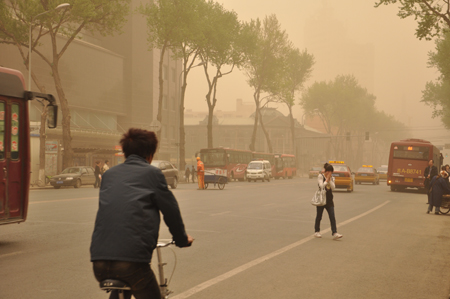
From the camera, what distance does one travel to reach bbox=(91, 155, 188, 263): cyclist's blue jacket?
3.35m

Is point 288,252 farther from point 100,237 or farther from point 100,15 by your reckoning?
point 100,15

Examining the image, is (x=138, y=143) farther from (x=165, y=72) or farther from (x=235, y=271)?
(x=165, y=72)

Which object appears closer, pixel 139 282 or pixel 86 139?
pixel 139 282

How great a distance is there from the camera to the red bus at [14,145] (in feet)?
32.5

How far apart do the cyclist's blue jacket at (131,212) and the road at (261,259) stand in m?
2.83

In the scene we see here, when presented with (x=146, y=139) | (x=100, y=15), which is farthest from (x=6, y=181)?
(x=100, y=15)

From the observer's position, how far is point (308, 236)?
1166cm

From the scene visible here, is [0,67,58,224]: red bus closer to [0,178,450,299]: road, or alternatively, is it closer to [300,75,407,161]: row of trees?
[0,178,450,299]: road

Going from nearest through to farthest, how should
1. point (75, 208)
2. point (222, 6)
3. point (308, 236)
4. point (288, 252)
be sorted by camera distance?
point (288, 252)
point (308, 236)
point (75, 208)
point (222, 6)

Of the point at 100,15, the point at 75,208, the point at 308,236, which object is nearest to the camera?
the point at 308,236

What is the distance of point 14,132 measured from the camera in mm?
10250

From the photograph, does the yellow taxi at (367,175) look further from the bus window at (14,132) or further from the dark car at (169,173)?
the bus window at (14,132)

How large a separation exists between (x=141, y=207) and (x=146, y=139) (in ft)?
1.71

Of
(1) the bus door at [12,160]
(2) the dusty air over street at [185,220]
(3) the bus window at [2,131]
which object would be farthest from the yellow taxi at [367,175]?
(3) the bus window at [2,131]
